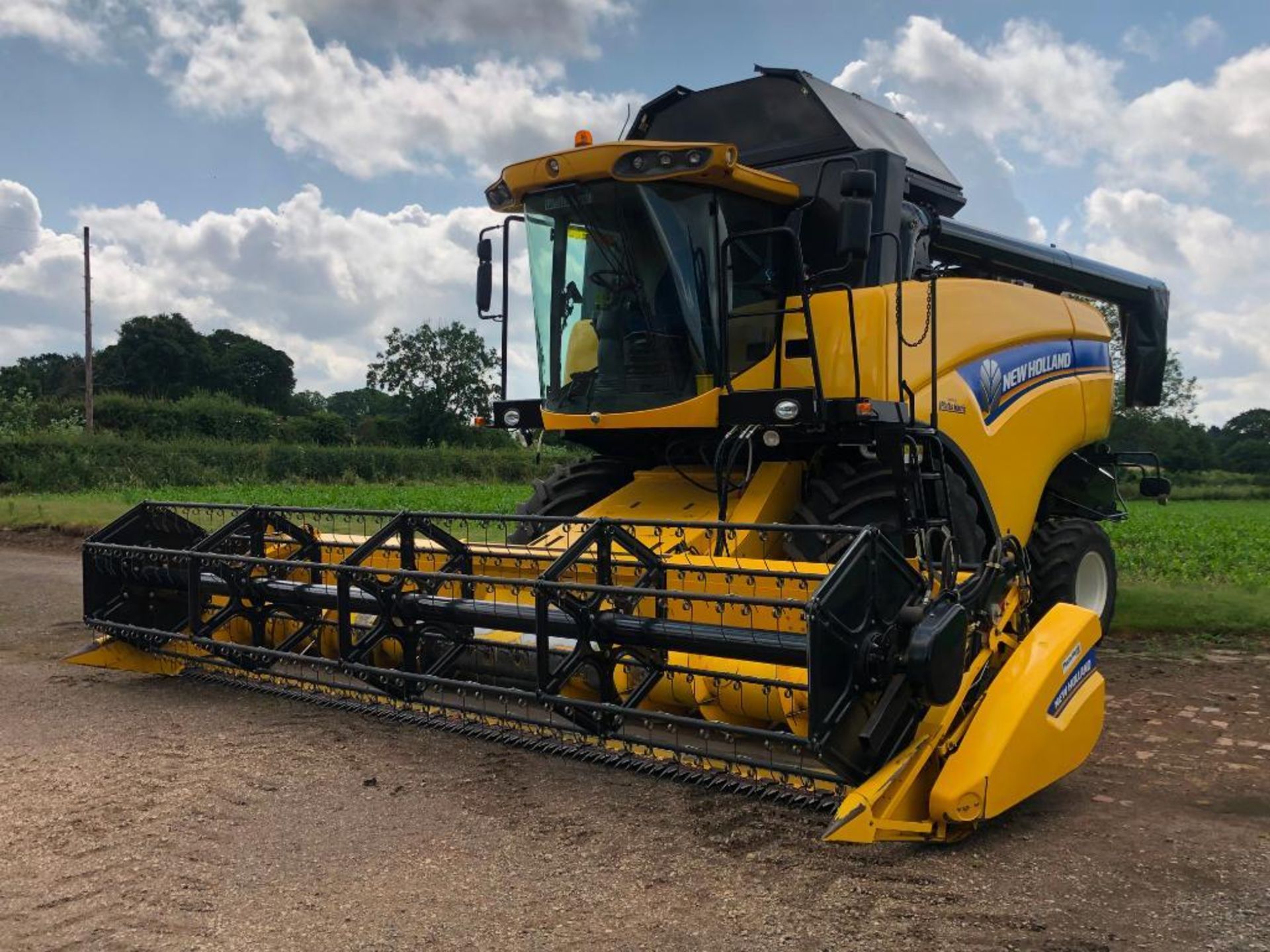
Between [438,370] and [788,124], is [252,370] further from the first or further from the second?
[788,124]

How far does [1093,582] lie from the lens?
710cm

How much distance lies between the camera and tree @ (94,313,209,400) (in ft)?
182

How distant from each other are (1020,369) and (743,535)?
8.00ft

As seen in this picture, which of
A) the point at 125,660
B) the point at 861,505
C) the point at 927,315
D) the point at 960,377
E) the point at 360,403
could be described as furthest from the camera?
the point at 360,403

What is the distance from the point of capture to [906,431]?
5047 millimetres

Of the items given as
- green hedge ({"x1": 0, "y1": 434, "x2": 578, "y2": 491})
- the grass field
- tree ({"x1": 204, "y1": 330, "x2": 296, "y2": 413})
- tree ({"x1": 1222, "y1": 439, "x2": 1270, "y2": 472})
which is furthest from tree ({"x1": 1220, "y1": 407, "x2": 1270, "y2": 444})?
Answer: tree ({"x1": 204, "y1": 330, "x2": 296, "y2": 413})

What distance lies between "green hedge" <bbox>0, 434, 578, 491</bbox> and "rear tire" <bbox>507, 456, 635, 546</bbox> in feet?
51.1

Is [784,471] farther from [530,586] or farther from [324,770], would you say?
[324,770]

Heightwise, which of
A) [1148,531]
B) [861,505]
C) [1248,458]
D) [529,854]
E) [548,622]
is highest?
[861,505]

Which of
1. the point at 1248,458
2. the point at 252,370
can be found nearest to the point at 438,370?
the point at 252,370

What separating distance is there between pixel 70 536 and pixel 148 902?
14.3 m

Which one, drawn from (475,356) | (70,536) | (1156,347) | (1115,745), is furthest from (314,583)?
(475,356)

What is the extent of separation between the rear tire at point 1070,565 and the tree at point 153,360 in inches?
2144

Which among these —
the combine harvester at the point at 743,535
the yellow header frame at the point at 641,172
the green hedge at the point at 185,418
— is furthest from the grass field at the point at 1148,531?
the green hedge at the point at 185,418
